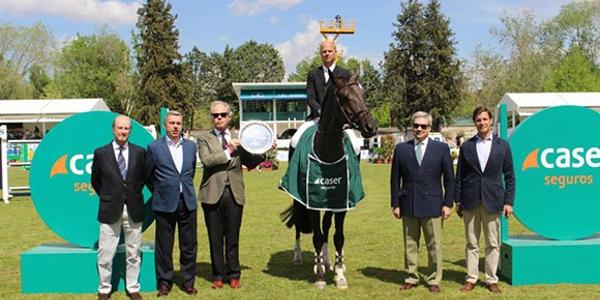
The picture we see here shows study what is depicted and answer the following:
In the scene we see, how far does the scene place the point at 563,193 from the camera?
21.2 feet

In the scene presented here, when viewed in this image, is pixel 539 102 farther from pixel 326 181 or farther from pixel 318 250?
pixel 326 181

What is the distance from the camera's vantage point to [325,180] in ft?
19.6

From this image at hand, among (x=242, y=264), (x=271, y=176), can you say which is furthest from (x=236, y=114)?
(x=242, y=264)

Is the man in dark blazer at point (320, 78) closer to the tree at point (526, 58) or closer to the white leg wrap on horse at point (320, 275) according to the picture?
the white leg wrap on horse at point (320, 275)

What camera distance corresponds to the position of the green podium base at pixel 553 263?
6.23 meters

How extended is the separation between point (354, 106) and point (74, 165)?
336 cm

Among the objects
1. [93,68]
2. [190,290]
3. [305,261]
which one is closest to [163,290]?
[190,290]

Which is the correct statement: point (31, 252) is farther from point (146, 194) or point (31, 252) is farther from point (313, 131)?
point (313, 131)

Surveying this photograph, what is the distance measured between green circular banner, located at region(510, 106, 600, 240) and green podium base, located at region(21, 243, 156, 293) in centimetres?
439

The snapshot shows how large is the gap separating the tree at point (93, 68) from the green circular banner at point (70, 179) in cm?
6265

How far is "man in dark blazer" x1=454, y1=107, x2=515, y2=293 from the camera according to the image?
581cm

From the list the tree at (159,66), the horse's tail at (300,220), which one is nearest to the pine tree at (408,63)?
the tree at (159,66)

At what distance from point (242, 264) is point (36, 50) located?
60.6 meters

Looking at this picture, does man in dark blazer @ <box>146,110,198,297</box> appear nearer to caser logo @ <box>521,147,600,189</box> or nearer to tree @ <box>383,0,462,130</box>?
caser logo @ <box>521,147,600,189</box>
